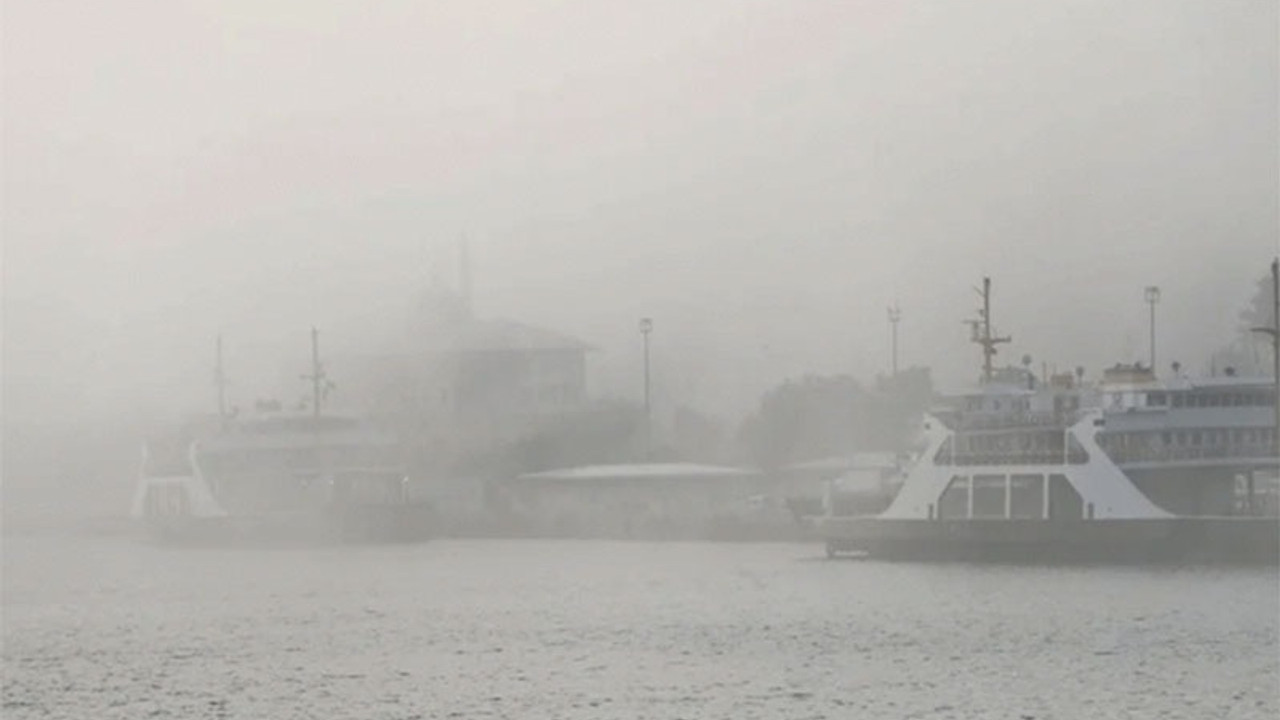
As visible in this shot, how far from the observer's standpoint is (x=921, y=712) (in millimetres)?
32219

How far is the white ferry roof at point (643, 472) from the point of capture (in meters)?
77.9

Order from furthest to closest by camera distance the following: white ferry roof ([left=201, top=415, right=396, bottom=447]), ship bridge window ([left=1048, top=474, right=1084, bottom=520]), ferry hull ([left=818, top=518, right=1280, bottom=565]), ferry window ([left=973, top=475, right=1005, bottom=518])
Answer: white ferry roof ([left=201, top=415, right=396, bottom=447]), ferry window ([left=973, top=475, right=1005, bottom=518]), ship bridge window ([left=1048, top=474, right=1084, bottom=520]), ferry hull ([left=818, top=518, right=1280, bottom=565])

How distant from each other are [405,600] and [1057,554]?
1331 centimetres

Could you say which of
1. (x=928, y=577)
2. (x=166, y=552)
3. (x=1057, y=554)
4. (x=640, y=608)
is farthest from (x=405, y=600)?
(x=166, y=552)

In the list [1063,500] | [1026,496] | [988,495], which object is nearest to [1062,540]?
[1063,500]

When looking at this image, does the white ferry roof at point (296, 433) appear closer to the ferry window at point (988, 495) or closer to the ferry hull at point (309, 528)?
the ferry hull at point (309, 528)

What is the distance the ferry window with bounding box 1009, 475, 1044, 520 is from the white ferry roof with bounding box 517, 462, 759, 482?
19.5m

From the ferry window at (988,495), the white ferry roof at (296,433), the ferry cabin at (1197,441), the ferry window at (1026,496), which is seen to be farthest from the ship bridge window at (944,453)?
the white ferry roof at (296,433)

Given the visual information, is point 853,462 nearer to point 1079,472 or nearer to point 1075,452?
point 1075,452

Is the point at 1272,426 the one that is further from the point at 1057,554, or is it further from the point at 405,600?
the point at 405,600

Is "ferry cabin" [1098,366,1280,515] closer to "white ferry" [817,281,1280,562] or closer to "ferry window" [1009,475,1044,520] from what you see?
"white ferry" [817,281,1280,562]

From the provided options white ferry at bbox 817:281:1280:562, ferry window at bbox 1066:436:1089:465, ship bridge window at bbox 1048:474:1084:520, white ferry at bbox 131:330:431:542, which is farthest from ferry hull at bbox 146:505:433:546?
ferry window at bbox 1066:436:1089:465

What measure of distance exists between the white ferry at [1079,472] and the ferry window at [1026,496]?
28 mm

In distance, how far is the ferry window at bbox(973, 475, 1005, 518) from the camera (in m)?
59.3
